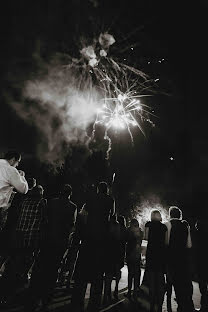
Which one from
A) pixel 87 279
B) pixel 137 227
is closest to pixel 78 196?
pixel 137 227

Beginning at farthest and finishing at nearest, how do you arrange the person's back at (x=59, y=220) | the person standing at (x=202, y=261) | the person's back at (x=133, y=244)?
the person's back at (x=133, y=244) → the person standing at (x=202, y=261) → the person's back at (x=59, y=220)

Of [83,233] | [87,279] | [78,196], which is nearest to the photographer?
[87,279]

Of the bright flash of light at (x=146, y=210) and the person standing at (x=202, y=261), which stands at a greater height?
the bright flash of light at (x=146, y=210)

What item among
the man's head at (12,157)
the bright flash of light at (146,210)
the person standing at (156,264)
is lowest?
the person standing at (156,264)

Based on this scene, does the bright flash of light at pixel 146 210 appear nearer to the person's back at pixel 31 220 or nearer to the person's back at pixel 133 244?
the person's back at pixel 133 244

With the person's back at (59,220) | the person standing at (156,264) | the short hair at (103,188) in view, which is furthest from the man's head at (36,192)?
the person standing at (156,264)

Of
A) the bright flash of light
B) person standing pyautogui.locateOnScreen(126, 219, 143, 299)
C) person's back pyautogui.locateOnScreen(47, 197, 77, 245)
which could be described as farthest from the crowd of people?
the bright flash of light

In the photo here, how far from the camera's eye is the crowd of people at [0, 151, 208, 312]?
3.45m

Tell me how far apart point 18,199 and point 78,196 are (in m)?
36.1

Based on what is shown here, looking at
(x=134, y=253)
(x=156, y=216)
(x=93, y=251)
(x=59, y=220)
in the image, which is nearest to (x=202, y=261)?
(x=156, y=216)

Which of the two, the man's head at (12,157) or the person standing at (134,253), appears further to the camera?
the person standing at (134,253)

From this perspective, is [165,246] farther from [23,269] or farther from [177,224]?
[23,269]

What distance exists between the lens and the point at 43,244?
3896 mm

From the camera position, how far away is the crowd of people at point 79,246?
3447mm
